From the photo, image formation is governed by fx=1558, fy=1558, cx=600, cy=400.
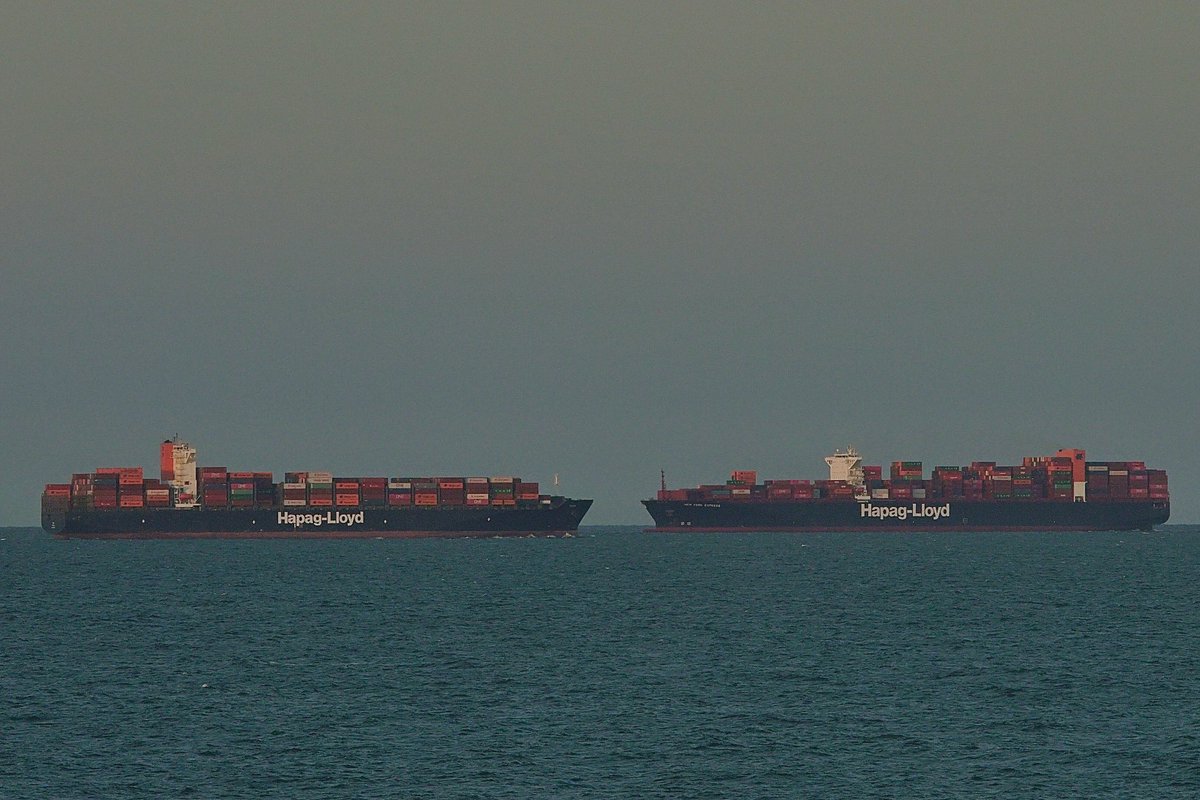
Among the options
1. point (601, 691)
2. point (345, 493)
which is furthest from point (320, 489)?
point (601, 691)

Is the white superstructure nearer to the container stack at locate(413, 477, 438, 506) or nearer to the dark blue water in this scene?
the container stack at locate(413, 477, 438, 506)

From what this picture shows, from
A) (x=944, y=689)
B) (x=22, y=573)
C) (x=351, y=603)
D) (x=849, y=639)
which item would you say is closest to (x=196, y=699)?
(x=944, y=689)

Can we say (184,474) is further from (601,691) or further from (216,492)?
(601,691)

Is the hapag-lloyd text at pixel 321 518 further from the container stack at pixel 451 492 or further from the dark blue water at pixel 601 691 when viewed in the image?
the dark blue water at pixel 601 691

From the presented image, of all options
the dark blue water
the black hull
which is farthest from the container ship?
the dark blue water

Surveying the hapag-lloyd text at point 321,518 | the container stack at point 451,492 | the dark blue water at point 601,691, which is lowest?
the dark blue water at point 601,691

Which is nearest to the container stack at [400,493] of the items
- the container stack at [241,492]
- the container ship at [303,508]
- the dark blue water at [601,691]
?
the container ship at [303,508]

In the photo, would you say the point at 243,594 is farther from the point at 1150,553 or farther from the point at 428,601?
the point at 1150,553
